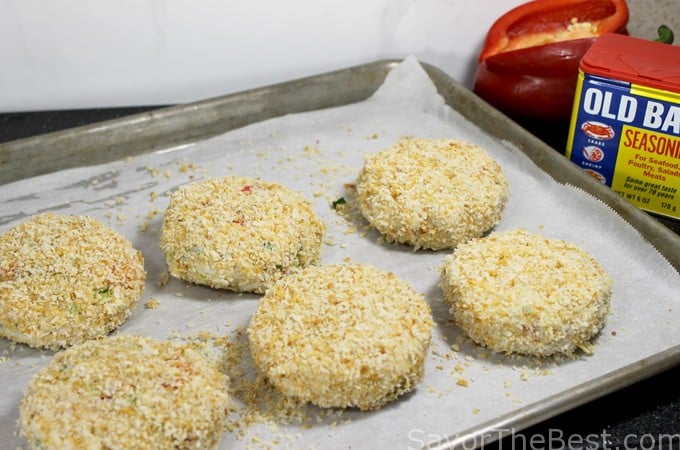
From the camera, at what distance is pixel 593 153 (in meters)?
2.38

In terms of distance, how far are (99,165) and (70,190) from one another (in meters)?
0.14

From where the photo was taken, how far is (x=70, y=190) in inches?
97.3

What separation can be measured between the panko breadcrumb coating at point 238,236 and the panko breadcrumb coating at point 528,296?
41cm

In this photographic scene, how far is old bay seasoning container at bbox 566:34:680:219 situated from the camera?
7.26 feet

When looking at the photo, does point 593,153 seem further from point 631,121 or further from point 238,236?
point 238,236

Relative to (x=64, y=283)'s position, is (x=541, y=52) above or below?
above

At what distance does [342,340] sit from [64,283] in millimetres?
725

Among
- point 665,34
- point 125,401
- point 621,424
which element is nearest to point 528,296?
point 621,424

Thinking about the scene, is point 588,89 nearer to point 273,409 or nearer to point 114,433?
point 273,409

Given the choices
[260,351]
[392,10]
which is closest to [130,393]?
[260,351]

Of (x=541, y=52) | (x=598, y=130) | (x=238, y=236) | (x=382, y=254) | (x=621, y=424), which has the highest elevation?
(x=541, y=52)

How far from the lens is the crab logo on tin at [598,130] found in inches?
91.4

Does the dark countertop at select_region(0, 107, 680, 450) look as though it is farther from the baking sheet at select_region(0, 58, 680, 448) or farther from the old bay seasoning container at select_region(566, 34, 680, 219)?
the old bay seasoning container at select_region(566, 34, 680, 219)

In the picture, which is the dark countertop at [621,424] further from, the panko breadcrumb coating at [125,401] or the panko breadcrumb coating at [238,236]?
the panko breadcrumb coating at [238,236]
